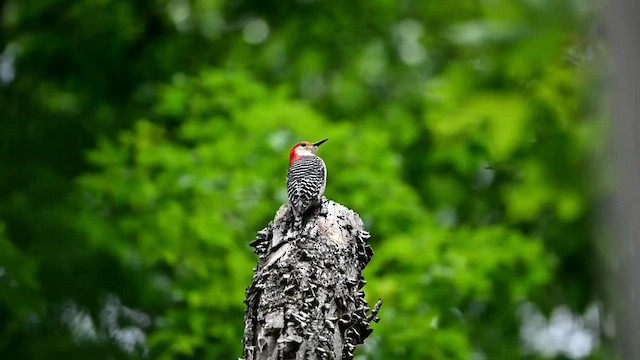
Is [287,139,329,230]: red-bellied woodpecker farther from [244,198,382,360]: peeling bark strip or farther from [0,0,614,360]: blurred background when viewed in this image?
[0,0,614,360]: blurred background

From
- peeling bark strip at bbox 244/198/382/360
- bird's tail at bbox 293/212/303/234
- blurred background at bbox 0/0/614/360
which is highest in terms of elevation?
blurred background at bbox 0/0/614/360

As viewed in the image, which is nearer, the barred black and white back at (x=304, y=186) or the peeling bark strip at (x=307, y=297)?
the peeling bark strip at (x=307, y=297)

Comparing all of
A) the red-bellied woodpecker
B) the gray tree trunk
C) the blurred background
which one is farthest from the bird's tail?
the blurred background

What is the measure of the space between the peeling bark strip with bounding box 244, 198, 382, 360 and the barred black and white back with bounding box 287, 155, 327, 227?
0.30 feet

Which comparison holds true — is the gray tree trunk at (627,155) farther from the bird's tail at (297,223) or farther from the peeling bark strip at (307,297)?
the bird's tail at (297,223)

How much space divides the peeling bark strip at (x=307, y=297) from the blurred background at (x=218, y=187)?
133 inches

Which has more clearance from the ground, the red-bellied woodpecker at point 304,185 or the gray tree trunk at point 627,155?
the red-bellied woodpecker at point 304,185

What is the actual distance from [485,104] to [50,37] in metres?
7.58

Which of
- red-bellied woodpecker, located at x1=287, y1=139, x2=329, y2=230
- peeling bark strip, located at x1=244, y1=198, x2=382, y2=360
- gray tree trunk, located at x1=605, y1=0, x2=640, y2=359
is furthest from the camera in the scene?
red-bellied woodpecker, located at x1=287, y1=139, x2=329, y2=230

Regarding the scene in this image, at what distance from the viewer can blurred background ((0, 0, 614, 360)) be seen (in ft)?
26.5

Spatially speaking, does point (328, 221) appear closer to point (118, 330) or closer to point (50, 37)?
point (118, 330)

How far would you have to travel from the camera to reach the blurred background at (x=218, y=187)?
8.07m

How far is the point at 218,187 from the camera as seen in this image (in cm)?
894

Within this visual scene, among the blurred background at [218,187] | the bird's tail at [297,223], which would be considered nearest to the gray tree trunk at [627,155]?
the bird's tail at [297,223]
